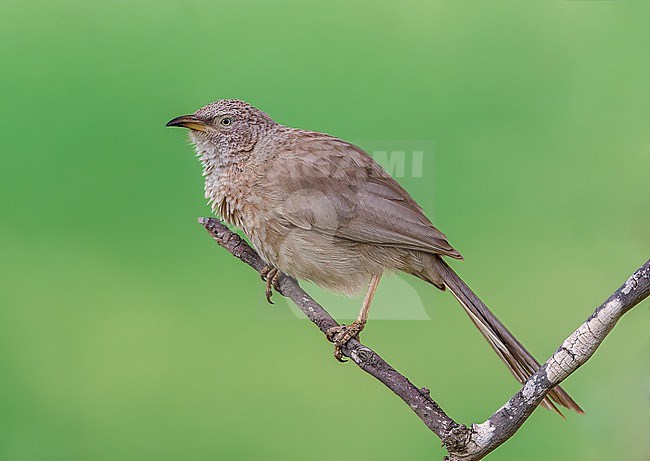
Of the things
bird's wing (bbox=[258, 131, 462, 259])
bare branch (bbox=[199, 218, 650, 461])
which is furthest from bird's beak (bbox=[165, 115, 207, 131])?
bare branch (bbox=[199, 218, 650, 461])

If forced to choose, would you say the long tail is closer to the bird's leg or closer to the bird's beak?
the bird's leg

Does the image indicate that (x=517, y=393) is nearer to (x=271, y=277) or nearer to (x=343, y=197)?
(x=343, y=197)

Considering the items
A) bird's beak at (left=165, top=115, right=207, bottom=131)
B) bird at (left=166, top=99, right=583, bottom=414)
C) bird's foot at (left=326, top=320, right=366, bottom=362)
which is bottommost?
bird's foot at (left=326, top=320, right=366, bottom=362)

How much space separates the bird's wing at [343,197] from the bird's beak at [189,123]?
19cm

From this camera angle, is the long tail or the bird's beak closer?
the long tail

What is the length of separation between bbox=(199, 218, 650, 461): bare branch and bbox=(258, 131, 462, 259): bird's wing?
0.70ft

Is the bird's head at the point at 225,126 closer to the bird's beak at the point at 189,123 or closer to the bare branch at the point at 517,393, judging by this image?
the bird's beak at the point at 189,123

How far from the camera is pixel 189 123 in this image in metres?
2.09

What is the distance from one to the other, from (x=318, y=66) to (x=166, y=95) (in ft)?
1.33

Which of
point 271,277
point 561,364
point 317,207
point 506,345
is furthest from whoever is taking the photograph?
point 271,277

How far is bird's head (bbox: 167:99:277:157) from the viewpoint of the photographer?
82.4 inches

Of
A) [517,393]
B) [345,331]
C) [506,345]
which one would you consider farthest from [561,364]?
[345,331]

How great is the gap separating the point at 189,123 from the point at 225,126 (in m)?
0.08

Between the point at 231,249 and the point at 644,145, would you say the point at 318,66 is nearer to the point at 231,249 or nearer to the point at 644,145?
the point at 231,249
